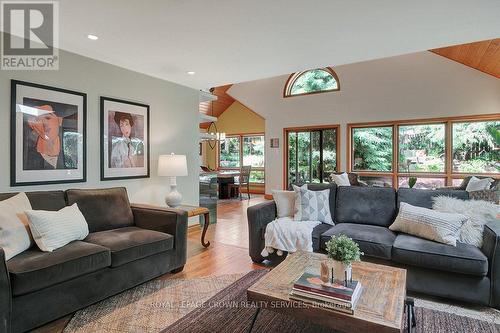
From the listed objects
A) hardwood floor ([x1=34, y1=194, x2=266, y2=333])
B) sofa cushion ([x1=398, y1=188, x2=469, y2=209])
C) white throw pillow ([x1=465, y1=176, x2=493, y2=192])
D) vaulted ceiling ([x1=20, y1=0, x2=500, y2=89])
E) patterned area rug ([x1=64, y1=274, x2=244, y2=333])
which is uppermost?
vaulted ceiling ([x1=20, y1=0, x2=500, y2=89])

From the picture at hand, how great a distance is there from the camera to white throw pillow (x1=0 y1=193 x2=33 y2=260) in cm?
198

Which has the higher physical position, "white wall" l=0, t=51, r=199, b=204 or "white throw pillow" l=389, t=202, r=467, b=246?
"white wall" l=0, t=51, r=199, b=204

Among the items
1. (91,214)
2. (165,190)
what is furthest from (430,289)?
(165,190)

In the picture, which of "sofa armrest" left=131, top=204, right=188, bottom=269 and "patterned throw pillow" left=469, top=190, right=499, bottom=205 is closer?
"patterned throw pillow" left=469, top=190, right=499, bottom=205

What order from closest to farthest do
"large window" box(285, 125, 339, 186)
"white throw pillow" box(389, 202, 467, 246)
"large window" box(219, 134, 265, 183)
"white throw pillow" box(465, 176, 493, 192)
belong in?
1. "white throw pillow" box(389, 202, 467, 246)
2. "white throw pillow" box(465, 176, 493, 192)
3. "large window" box(285, 125, 339, 186)
4. "large window" box(219, 134, 265, 183)

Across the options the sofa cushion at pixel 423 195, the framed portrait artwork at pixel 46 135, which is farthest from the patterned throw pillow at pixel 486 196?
the framed portrait artwork at pixel 46 135

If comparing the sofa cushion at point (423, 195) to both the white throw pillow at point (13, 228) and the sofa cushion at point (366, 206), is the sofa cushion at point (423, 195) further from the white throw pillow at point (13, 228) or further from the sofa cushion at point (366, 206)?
the white throw pillow at point (13, 228)

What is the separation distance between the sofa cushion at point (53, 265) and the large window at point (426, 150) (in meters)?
6.30

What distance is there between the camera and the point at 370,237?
8.56ft

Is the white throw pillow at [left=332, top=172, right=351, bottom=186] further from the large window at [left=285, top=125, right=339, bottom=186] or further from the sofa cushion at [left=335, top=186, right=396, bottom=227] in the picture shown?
the large window at [left=285, top=125, right=339, bottom=186]

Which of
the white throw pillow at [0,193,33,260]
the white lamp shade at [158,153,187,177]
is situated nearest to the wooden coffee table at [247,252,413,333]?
the white throw pillow at [0,193,33,260]

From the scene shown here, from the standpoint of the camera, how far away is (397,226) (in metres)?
2.76

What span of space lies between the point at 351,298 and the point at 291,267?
578 mm

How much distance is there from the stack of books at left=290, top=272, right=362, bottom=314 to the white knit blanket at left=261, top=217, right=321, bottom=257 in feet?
3.86
